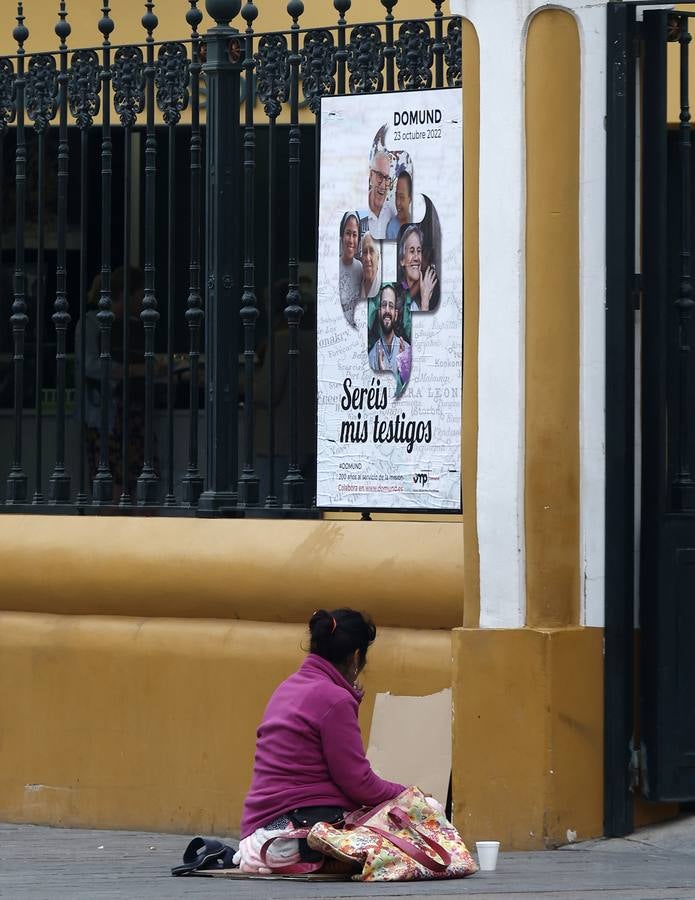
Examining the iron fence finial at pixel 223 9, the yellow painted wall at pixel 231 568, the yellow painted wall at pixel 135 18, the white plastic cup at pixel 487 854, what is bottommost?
the white plastic cup at pixel 487 854

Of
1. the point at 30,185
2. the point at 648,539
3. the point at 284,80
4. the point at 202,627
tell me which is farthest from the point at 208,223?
the point at 30,185

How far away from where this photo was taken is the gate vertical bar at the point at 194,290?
8398 mm

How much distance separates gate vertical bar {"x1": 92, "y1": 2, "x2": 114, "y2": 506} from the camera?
28.4 feet

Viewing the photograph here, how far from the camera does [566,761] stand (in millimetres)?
7176

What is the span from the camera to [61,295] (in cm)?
876

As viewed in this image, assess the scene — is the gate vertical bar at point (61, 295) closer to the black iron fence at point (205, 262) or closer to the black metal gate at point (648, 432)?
the black iron fence at point (205, 262)

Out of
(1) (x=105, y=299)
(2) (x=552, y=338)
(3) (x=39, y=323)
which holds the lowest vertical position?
(2) (x=552, y=338)

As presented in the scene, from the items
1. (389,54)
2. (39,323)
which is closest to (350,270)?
(389,54)

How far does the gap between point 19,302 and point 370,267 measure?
6.05 ft

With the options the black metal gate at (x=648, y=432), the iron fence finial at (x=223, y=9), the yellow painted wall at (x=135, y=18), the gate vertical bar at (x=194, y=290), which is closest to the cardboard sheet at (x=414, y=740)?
the black metal gate at (x=648, y=432)

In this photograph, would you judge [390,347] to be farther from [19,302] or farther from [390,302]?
[19,302]

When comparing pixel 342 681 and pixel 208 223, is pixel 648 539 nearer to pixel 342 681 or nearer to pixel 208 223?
pixel 342 681

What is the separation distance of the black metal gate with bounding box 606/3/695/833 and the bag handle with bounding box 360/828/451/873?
1.02 m

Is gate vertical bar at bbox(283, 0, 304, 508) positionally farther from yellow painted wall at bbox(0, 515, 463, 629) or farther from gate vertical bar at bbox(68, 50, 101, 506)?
gate vertical bar at bbox(68, 50, 101, 506)
